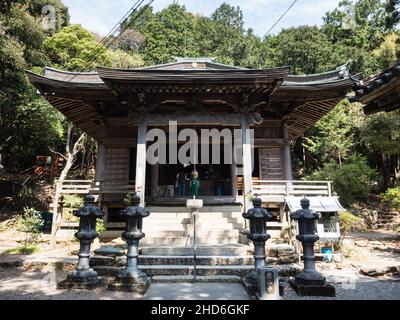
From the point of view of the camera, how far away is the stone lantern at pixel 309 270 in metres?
5.43

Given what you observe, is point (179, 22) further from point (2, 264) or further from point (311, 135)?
point (2, 264)

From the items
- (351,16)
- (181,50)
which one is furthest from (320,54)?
(181,50)

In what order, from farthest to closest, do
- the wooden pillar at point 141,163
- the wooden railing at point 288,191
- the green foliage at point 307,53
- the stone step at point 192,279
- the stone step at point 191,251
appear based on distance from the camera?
1. the green foliage at point 307,53
2. the wooden railing at point 288,191
3. the wooden pillar at point 141,163
4. the stone step at point 191,251
5. the stone step at point 192,279

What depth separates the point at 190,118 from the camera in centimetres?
1027

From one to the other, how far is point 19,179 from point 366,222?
2623 centimetres

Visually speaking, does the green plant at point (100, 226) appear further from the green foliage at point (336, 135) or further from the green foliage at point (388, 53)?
the green foliage at point (388, 53)

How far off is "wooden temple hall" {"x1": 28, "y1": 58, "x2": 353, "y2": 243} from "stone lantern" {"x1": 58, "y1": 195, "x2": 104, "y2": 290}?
3348mm

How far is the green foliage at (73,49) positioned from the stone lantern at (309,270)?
22.9 meters

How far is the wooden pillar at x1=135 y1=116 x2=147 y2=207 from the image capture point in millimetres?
9602

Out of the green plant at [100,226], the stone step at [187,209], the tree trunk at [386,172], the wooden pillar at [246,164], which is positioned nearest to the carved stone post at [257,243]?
the wooden pillar at [246,164]

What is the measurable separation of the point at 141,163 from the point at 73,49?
21594 mm

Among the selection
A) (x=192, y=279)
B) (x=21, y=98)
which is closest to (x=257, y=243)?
(x=192, y=279)

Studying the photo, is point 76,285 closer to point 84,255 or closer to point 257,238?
point 84,255

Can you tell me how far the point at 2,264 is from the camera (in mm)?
8102
